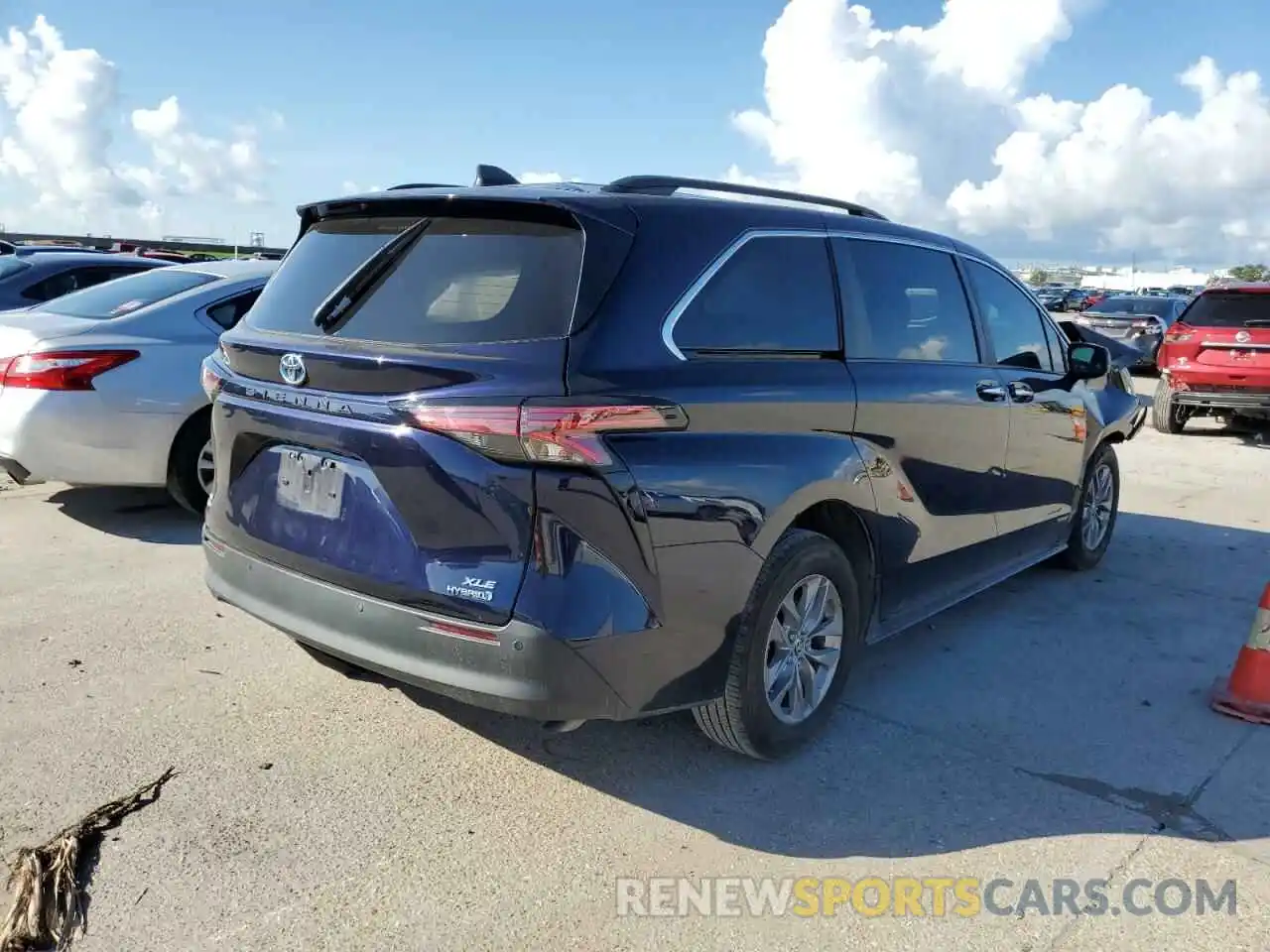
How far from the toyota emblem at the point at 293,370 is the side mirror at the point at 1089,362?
13.8 ft

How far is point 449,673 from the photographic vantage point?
2.97 m

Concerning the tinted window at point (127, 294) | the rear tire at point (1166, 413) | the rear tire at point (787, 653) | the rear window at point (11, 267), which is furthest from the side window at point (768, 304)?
the rear tire at point (1166, 413)

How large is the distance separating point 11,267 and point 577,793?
359 inches

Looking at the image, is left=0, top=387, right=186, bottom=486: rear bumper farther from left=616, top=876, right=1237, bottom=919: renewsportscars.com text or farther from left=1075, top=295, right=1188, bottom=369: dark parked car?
left=1075, top=295, right=1188, bottom=369: dark parked car

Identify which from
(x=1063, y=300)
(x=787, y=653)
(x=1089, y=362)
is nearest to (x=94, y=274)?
(x=1089, y=362)

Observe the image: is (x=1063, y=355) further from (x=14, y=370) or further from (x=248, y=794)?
(x=14, y=370)

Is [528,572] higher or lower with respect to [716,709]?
higher

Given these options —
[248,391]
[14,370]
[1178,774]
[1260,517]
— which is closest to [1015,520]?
[1178,774]

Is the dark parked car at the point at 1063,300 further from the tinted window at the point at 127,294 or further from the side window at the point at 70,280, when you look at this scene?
the tinted window at the point at 127,294

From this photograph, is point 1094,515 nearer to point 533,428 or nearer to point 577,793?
point 577,793

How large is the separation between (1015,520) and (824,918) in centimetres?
281

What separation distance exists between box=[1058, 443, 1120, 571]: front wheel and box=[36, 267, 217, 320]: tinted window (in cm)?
561

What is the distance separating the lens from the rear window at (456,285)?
3010 mm

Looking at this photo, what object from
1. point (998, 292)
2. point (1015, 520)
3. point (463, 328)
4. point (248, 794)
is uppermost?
point (998, 292)
